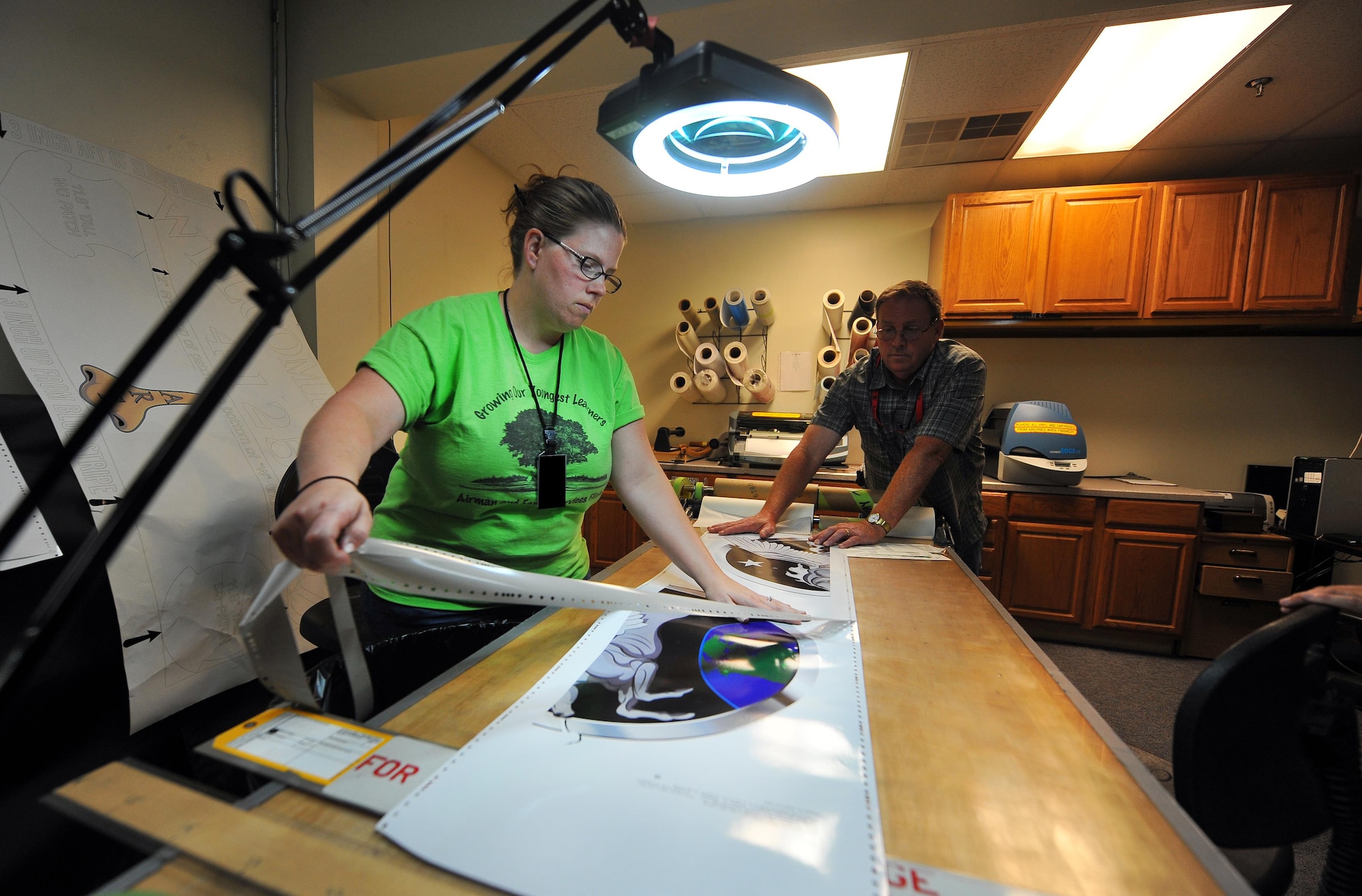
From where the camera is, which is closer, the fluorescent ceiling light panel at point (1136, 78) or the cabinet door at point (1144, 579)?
the fluorescent ceiling light panel at point (1136, 78)

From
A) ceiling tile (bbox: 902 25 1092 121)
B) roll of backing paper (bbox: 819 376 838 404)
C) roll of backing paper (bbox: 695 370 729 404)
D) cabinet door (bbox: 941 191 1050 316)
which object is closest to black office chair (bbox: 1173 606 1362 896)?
ceiling tile (bbox: 902 25 1092 121)

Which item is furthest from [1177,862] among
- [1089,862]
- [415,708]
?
[415,708]

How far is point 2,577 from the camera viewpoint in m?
1.04

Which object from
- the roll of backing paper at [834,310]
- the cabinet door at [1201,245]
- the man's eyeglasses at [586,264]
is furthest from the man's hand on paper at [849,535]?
the cabinet door at [1201,245]

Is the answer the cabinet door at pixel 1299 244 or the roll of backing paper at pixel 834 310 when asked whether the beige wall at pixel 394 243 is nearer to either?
the roll of backing paper at pixel 834 310

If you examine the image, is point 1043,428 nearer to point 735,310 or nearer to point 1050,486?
point 1050,486

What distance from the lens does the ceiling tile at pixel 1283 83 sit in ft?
6.01

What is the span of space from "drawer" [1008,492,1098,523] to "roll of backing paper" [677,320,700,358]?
6.65ft

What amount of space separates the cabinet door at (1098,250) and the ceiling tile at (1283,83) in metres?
0.25

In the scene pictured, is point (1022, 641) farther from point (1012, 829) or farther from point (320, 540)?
point (320, 540)

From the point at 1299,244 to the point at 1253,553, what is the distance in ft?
4.88

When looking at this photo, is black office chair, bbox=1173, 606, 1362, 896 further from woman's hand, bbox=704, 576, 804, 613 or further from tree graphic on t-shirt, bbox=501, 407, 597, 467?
tree graphic on t-shirt, bbox=501, 407, 597, 467

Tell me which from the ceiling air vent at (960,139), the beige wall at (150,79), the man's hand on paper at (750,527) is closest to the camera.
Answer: the beige wall at (150,79)

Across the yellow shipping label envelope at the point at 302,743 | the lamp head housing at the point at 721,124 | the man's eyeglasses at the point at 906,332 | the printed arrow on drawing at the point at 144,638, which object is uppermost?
the lamp head housing at the point at 721,124
